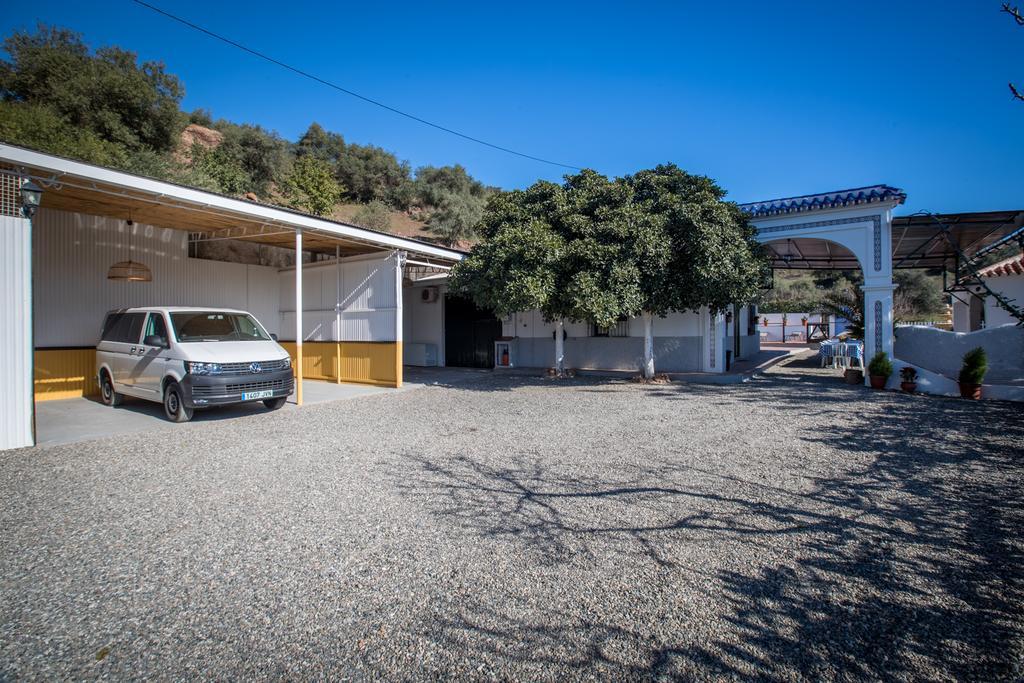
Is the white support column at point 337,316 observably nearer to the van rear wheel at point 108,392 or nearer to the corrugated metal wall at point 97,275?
the corrugated metal wall at point 97,275

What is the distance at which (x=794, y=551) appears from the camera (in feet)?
11.3

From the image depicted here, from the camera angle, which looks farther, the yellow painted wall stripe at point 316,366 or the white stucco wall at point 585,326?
the white stucco wall at point 585,326

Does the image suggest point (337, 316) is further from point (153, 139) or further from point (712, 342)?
point (153, 139)

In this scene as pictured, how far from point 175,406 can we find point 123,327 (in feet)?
8.40

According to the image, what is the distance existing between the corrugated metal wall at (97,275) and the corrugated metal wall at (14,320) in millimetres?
4881

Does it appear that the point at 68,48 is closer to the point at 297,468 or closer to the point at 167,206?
the point at 167,206

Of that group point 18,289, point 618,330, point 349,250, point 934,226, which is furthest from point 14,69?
point 934,226

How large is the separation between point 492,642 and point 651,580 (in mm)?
1123

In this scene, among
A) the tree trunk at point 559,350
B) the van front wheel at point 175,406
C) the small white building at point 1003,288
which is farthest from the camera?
the tree trunk at point 559,350

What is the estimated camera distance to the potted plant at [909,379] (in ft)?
35.6

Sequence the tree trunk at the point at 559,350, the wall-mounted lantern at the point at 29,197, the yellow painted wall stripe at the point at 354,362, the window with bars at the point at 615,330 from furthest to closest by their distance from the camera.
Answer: the window with bars at the point at 615,330
the tree trunk at the point at 559,350
the yellow painted wall stripe at the point at 354,362
the wall-mounted lantern at the point at 29,197

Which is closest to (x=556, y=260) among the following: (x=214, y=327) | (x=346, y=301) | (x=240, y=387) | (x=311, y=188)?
(x=346, y=301)

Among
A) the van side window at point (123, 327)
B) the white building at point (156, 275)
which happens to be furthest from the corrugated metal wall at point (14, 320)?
the van side window at point (123, 327)

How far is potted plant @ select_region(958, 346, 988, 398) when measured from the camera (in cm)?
996
